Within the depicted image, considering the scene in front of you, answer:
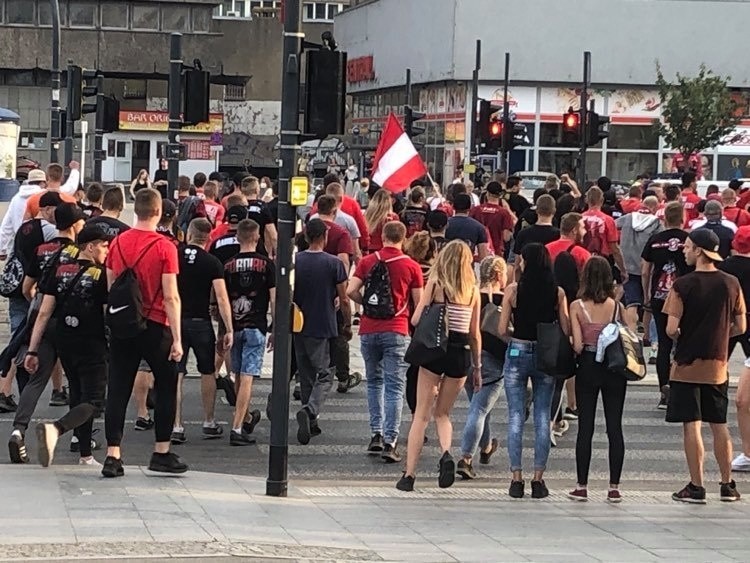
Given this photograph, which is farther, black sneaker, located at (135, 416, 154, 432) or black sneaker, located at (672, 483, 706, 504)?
black sneaker, located at (135, 416, 154, 432)

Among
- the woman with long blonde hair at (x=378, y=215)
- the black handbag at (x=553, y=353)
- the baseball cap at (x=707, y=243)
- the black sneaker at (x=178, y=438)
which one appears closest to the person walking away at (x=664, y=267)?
the woman with long blonde hair at (x=378, y=215)

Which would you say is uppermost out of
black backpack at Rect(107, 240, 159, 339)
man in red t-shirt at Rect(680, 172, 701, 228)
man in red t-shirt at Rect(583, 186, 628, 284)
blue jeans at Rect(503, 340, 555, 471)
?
man in red t-shirt at Rect(680, 172, 701, 228)

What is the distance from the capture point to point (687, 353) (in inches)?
404

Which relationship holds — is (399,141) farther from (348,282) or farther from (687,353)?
(687,353)

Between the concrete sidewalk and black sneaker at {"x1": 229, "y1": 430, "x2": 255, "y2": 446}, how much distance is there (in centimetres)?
142

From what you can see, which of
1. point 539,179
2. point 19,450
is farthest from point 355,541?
point 539,179

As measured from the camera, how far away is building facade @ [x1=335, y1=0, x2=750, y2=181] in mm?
57781

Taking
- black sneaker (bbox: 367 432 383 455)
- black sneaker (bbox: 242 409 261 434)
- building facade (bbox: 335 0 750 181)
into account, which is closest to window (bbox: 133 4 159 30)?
building facade (bbox: 335 0 750 181)

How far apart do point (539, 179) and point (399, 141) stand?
88.5ft

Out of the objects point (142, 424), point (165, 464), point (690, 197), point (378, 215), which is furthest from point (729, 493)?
point (690, 197)

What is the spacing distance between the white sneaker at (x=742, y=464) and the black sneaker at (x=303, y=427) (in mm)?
3436

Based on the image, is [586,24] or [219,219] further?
[586,24]

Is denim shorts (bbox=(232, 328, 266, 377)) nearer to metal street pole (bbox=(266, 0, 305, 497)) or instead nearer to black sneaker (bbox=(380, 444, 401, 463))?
black sneaker (bbox=(380, 444, 401, 463))

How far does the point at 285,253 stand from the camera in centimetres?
978
